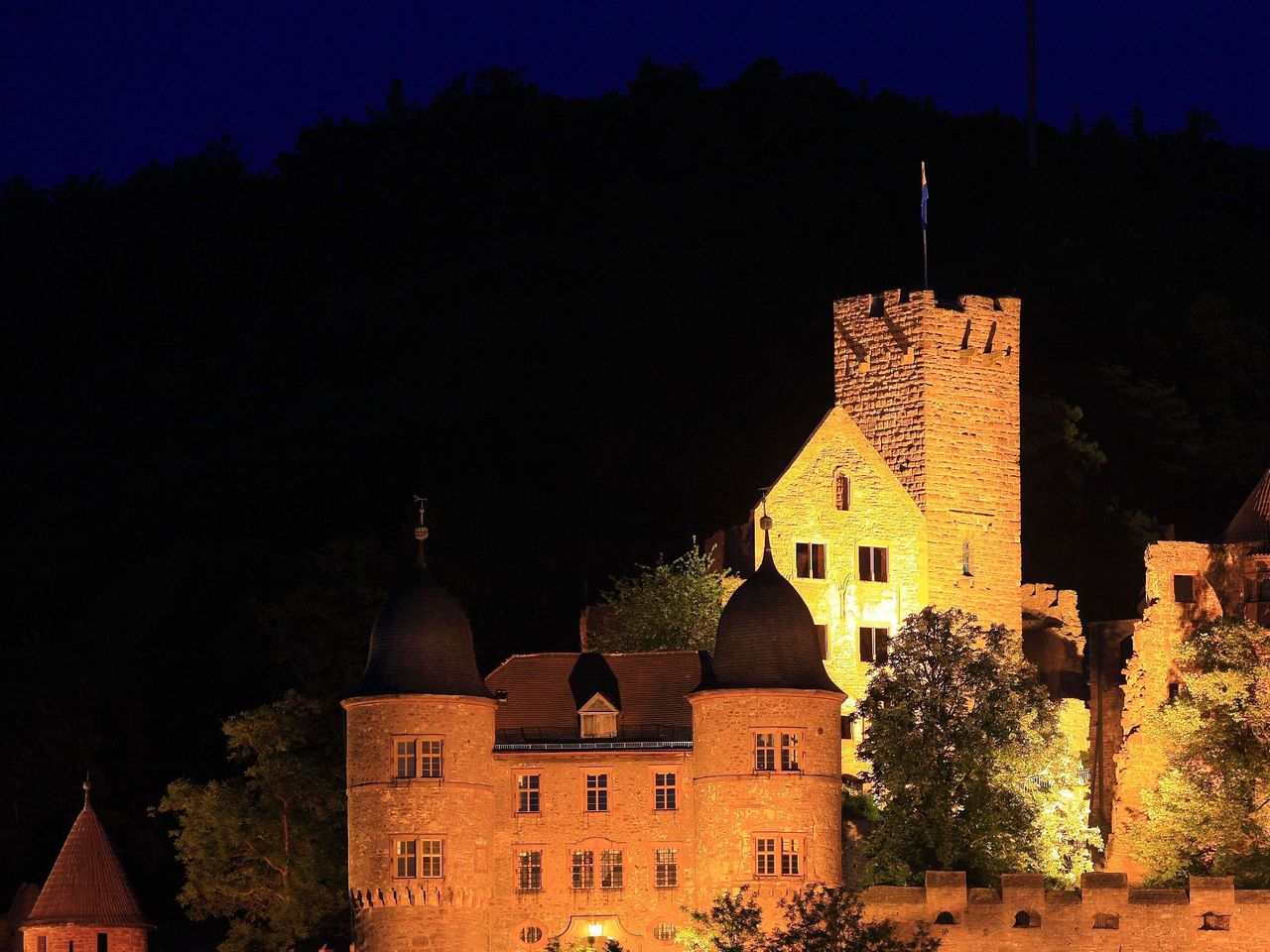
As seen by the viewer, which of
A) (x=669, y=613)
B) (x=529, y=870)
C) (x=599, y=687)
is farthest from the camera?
(x=669, y=613)

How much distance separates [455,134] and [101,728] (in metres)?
61.7

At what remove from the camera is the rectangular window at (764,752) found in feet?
197

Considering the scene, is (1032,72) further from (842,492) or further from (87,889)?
(87,889)

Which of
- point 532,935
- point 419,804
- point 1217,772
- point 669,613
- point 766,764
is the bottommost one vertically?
point 532,935

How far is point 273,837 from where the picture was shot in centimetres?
7044

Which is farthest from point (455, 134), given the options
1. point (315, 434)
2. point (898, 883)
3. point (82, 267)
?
point (898, 883)

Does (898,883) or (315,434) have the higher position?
(315,434)

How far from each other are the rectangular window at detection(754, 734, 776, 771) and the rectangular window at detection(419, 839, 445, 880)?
653 cm

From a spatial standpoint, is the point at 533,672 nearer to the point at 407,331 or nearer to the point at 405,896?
the point at 405,896

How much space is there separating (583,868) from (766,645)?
5902 mm

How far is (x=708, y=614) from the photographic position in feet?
226

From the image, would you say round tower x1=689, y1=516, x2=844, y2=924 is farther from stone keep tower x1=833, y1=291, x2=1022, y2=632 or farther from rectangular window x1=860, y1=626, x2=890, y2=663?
stone keep tower x1=833, y1=291, x2=1022, y2=632

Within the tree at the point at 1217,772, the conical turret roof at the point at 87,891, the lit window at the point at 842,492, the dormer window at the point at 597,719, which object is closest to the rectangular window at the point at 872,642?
the lit window at the point at 842,492

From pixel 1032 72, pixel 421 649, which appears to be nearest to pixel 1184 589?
pixel 421 649
